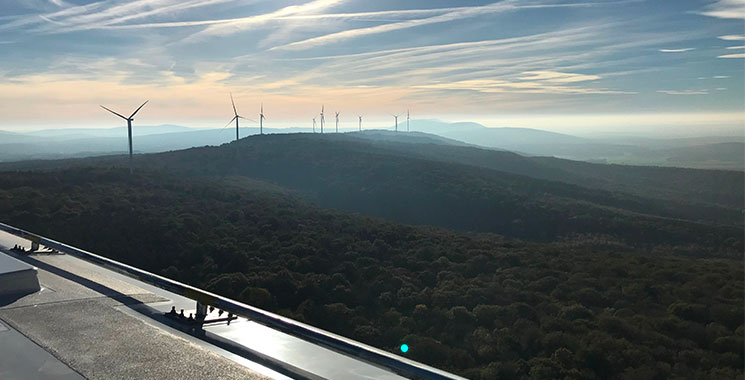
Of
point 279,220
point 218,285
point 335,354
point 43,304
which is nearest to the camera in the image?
point 335,354

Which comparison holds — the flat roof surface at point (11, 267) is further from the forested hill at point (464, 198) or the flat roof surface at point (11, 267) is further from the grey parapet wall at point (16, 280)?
the forested hill at point (464, 198)

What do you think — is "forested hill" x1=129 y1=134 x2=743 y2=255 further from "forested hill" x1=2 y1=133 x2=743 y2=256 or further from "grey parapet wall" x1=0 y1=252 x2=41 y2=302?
"grey parapet wall" x1=0 y1=252 x2=41 y2=302

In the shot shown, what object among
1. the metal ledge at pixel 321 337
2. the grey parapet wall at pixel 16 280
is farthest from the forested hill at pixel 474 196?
the grey parapet wall at pixel 16 280

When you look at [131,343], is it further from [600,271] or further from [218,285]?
[600,271]

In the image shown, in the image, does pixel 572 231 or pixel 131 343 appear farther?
pixel 572 231

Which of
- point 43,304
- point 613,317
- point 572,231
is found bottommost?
point 572,231

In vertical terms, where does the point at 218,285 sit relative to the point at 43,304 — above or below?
below

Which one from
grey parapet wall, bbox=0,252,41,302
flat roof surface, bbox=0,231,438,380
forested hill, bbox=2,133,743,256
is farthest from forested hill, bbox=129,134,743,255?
grey parapet wall, bbox=0,252,41,302

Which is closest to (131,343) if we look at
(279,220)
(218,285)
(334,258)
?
(218,285)
